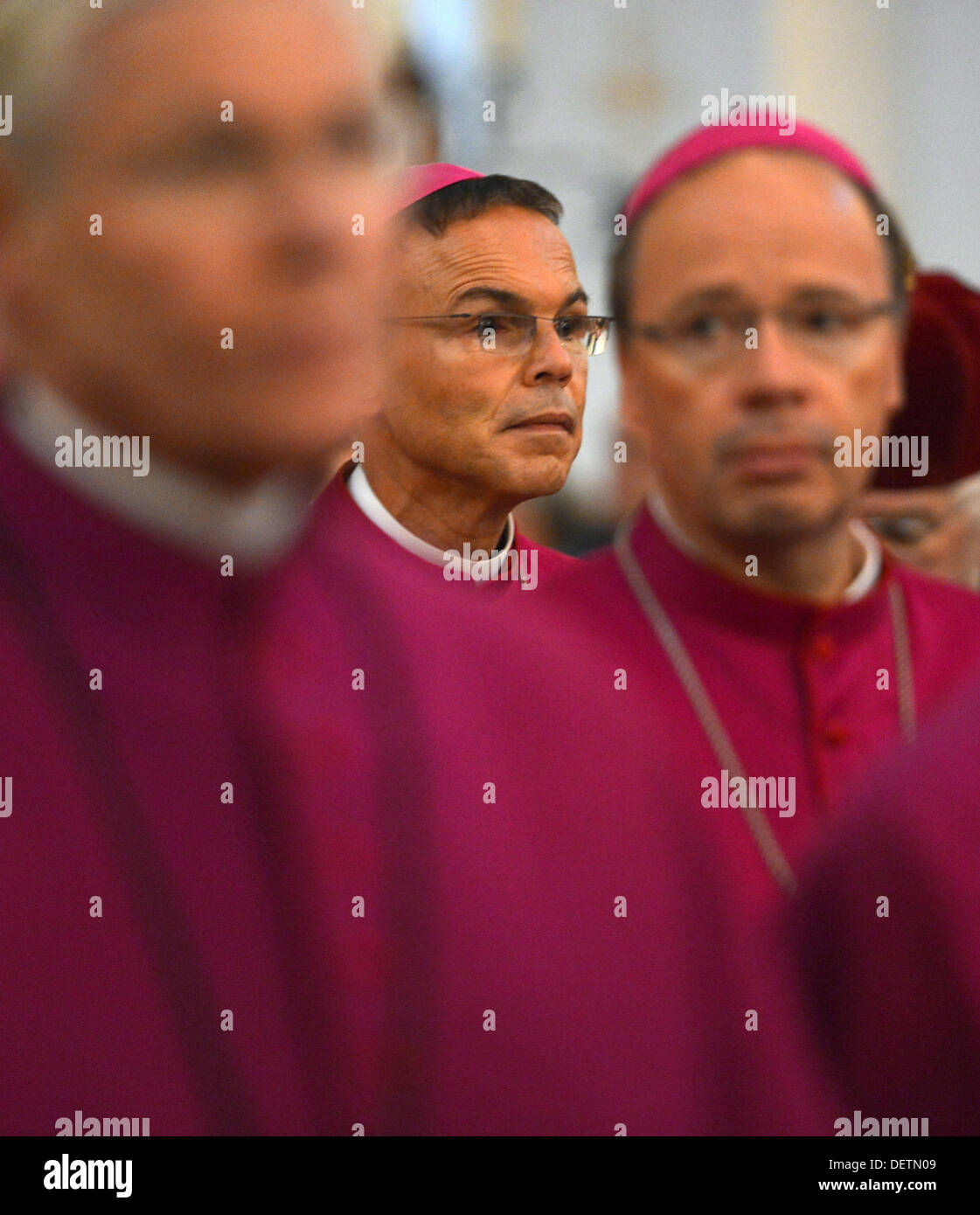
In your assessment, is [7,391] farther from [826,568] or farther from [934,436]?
[934,436]

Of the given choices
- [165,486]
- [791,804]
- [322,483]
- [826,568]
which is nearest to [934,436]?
[826,568]

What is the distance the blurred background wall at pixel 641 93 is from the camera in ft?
3.04

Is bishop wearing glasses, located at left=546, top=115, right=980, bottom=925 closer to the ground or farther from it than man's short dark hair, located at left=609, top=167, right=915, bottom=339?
closer to the ground

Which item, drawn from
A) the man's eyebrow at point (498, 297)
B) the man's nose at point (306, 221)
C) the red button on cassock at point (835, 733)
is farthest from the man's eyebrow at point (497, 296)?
the red button on cassock at point (835, 733)

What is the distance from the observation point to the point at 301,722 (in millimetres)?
696

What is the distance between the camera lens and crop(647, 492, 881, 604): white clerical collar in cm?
95

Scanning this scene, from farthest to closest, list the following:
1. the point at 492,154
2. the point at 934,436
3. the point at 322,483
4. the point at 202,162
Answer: the point at 934,436, the point at 492,154, the point at 322,483, the point at 202,162

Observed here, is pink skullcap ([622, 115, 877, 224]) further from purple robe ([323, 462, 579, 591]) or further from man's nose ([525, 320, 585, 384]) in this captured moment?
purple robe ([323, 462, 579, 591])

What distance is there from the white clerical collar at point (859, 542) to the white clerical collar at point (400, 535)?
0.46 ft

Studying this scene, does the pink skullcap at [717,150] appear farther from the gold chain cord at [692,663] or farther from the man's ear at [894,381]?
the gold chain cord at [692,663]

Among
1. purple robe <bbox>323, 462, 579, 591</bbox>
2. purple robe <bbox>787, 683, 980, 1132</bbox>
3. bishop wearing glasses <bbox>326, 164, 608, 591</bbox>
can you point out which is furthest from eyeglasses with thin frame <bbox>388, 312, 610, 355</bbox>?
purple robe <bbox>787, 683, 980, 1132</bbox>

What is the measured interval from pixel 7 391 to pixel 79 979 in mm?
275

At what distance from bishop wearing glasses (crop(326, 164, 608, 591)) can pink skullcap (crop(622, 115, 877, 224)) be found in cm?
11

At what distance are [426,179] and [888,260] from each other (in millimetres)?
319
